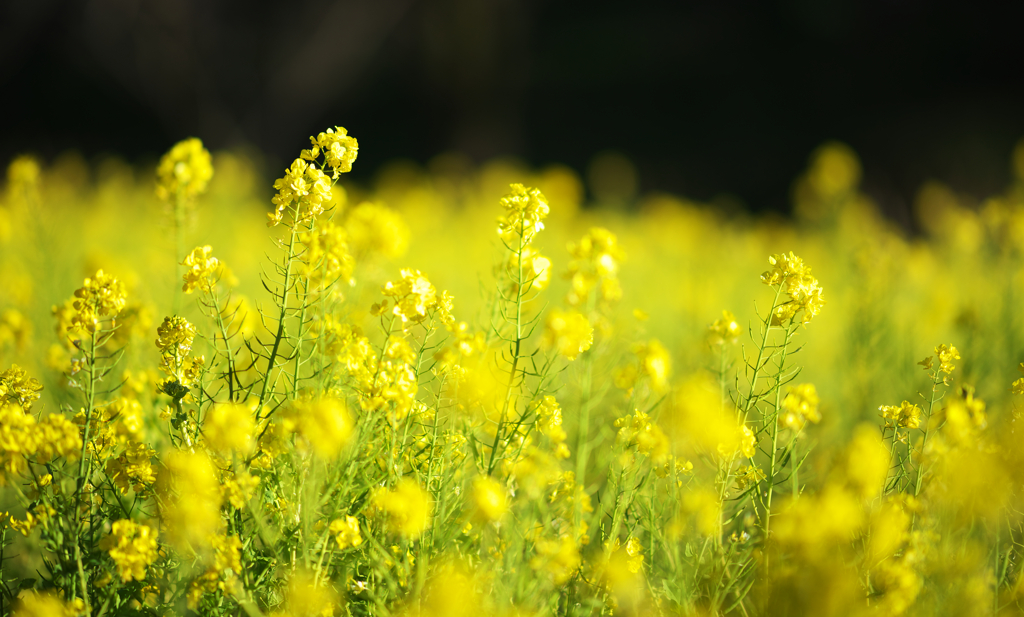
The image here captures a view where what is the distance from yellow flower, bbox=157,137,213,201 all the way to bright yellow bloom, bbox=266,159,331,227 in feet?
2.14

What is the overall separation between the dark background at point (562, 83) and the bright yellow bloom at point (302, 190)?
681 cm

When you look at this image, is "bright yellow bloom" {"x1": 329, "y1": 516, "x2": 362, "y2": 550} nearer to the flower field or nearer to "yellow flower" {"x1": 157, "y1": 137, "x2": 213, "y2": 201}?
the flower field

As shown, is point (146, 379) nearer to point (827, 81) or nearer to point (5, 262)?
point (5, 262)

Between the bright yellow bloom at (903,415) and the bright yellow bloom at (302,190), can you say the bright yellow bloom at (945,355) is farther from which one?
the bright yellow bloom at (302,190)

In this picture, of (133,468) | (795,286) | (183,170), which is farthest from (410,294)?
(183,170)

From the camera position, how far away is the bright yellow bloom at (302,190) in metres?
1.31

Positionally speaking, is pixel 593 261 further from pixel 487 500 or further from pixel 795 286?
pixel 487 500

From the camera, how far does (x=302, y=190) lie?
1.32 metres

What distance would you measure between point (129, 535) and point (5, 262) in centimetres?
307

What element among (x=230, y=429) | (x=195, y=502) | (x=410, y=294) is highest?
(x=410, y=294)

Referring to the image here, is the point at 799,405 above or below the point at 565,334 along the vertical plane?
above

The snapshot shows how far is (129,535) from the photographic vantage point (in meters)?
1.18

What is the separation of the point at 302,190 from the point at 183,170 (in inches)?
28.3

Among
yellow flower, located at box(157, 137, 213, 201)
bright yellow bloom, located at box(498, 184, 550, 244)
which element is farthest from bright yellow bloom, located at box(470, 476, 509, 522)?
yellow flower, located at box(157, 137, 213, 201)
